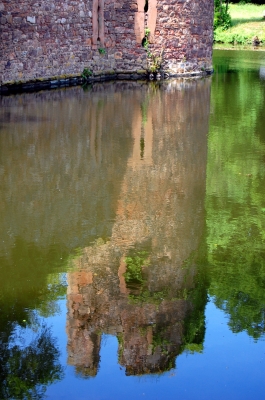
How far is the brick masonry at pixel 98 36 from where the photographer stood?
1753 centimetres

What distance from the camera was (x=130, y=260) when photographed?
6.65 meters

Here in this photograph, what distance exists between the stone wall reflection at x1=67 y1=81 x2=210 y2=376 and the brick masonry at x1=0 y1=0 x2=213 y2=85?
23.4 ft

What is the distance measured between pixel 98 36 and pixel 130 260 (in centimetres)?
1558

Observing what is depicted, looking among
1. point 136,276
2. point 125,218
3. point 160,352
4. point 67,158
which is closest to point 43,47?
point 67,158

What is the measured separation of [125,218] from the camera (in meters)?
7.89

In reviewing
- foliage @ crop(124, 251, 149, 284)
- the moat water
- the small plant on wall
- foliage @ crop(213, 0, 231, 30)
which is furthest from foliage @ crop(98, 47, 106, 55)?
foliage @ crop(213, 0, 231, 30)

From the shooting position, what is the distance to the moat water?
15.7 feet

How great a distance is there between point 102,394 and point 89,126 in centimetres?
888

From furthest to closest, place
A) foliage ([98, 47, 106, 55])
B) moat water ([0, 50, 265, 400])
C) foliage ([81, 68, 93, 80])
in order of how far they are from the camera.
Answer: foliage ([98, 47, 106, 55])
foliage ([81, 68, 93, 80])
moat water ([0, 50, 265, 400])

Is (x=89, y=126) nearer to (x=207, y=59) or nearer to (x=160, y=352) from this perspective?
(x=160, y=352)

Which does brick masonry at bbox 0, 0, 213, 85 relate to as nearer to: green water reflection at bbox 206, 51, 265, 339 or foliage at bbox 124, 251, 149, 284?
green water reflection at bbox 206, 51, 265, 339

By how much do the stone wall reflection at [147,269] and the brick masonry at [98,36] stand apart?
7122mm

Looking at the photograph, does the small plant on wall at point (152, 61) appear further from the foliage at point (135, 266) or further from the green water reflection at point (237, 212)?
the foliage at point (135, 266)

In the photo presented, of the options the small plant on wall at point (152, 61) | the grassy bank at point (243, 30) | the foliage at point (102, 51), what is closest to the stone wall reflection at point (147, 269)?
the foliage at point (102, 51)
